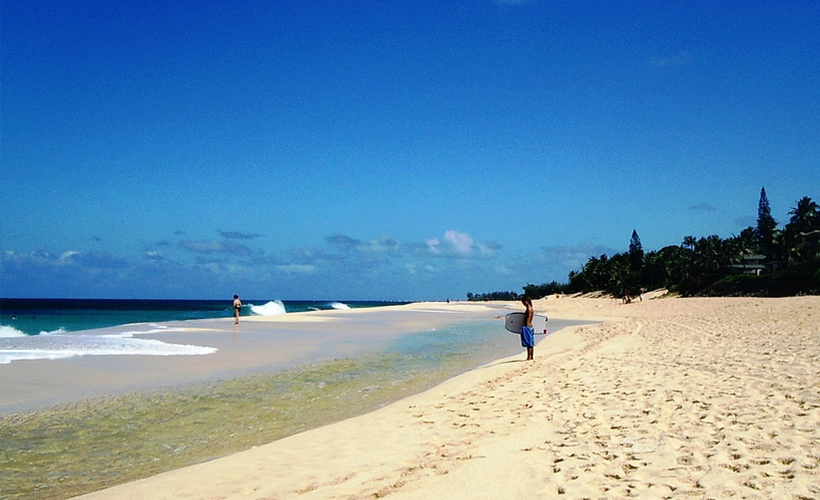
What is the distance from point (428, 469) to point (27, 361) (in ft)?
55.7

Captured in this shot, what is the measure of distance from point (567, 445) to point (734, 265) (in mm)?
81371

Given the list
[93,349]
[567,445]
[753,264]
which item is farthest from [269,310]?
[753,264]

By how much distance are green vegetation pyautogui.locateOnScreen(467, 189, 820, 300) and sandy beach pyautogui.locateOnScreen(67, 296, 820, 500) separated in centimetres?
4533

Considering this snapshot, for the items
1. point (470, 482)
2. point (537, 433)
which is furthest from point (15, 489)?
point (537, 433)

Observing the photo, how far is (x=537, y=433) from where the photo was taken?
301 inches

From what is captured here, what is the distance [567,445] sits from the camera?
688 cm

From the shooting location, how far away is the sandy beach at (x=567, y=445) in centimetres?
542

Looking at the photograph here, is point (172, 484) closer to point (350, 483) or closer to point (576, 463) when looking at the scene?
point (350, 483)

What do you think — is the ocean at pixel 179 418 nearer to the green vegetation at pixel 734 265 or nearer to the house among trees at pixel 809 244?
the green vegetation at pixel 734 265

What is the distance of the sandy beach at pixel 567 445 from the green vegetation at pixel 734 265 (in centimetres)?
4533

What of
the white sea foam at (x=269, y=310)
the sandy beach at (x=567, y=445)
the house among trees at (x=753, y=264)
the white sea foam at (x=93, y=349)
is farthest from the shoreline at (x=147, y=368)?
the house among trees at (x=753, y=264)

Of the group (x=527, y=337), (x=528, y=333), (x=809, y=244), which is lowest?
(x=527, y=337)

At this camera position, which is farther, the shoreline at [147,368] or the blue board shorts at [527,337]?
the blue board shorts at [527,337]

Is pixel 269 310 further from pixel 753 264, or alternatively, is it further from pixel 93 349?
pixel 753 264
